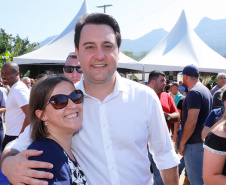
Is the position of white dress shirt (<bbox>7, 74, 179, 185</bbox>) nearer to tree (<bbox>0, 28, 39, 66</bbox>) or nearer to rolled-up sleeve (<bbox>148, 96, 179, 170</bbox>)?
rolled-up sleeve (<bbox>148, 96, 179, 170</bbox>)

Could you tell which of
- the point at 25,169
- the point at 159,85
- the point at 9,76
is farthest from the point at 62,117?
the point at 159,85

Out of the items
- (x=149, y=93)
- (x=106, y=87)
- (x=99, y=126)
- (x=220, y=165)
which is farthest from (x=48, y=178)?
(x=220, y=165)

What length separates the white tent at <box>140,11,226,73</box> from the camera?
10411mm

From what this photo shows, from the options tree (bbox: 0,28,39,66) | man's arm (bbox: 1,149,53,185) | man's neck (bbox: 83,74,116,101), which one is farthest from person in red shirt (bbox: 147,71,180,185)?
tree (bbox: 0,28,39,66)

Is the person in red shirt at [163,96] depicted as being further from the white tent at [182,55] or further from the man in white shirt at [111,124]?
the white tent at [182,55]

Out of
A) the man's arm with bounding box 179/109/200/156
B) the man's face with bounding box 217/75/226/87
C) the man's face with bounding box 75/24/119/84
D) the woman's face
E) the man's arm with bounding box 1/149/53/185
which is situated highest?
the man's face with bounding box 75/24/119/84

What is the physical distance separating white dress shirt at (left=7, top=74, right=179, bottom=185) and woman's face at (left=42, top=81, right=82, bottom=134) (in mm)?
188

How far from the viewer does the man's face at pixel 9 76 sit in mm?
3861

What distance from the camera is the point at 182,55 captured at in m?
11.5

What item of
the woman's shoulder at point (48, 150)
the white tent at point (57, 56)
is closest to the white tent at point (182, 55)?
the white tent at point (57, 56)

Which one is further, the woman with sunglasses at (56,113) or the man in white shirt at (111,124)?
the man in white shirt at (111,124)

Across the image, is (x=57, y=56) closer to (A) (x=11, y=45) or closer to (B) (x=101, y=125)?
(B) (x=101, y=125)

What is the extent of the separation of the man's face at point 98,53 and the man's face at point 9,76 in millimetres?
2702

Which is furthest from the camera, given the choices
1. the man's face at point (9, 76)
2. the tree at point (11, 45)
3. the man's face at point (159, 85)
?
the tree at point (11, 45)
